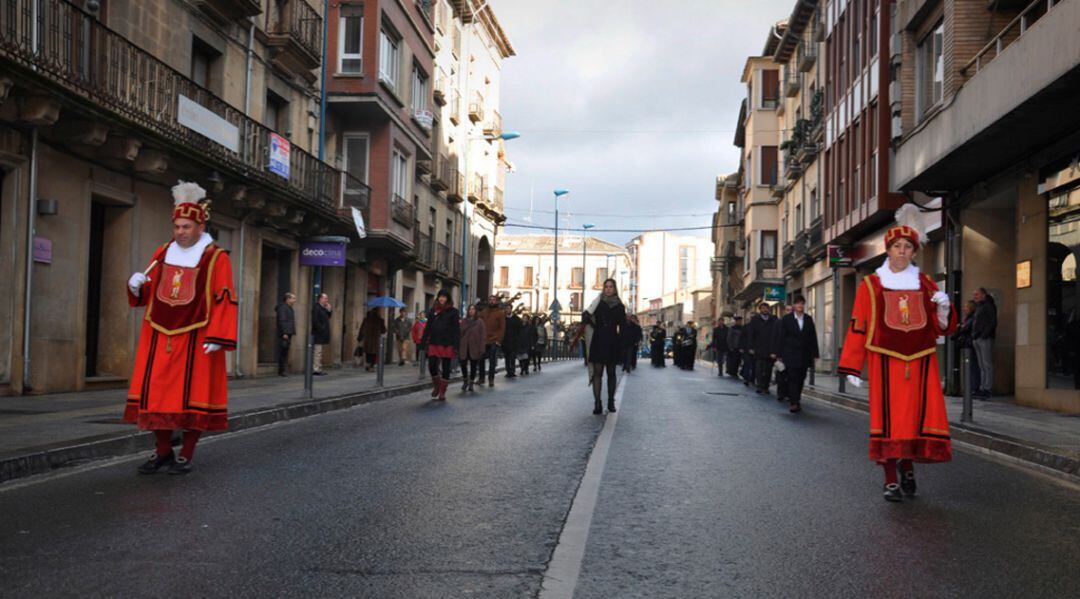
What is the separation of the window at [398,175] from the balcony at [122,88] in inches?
318

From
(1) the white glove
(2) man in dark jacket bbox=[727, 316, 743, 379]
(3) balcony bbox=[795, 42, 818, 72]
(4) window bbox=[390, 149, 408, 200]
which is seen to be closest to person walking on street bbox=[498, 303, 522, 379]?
(2) man in dark jacket bbox=[727, 316, 743, 379]

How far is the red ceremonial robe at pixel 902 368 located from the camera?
6848mm

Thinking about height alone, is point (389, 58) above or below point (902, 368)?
above

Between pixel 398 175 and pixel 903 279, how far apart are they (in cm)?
2627

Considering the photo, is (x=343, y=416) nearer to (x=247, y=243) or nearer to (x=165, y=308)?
(x=165, y=308)

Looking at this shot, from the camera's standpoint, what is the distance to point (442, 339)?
57.0ft

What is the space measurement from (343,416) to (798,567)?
30.6 ft

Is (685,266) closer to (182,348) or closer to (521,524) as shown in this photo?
(182,348)

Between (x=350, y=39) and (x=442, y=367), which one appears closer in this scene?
(x=442, y=367)

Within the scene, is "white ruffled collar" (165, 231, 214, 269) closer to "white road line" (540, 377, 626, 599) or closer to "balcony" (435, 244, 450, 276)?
"white road line" (540, 377, 626, 599)

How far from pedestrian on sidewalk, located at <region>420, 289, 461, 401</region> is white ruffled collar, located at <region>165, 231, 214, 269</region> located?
379 inches

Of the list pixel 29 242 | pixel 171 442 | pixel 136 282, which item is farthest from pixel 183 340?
pixel 29 242

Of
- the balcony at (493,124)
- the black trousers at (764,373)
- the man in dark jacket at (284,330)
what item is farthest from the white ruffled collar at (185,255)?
the balcony at (493,124)

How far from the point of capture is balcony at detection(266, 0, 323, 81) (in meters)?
23.2
